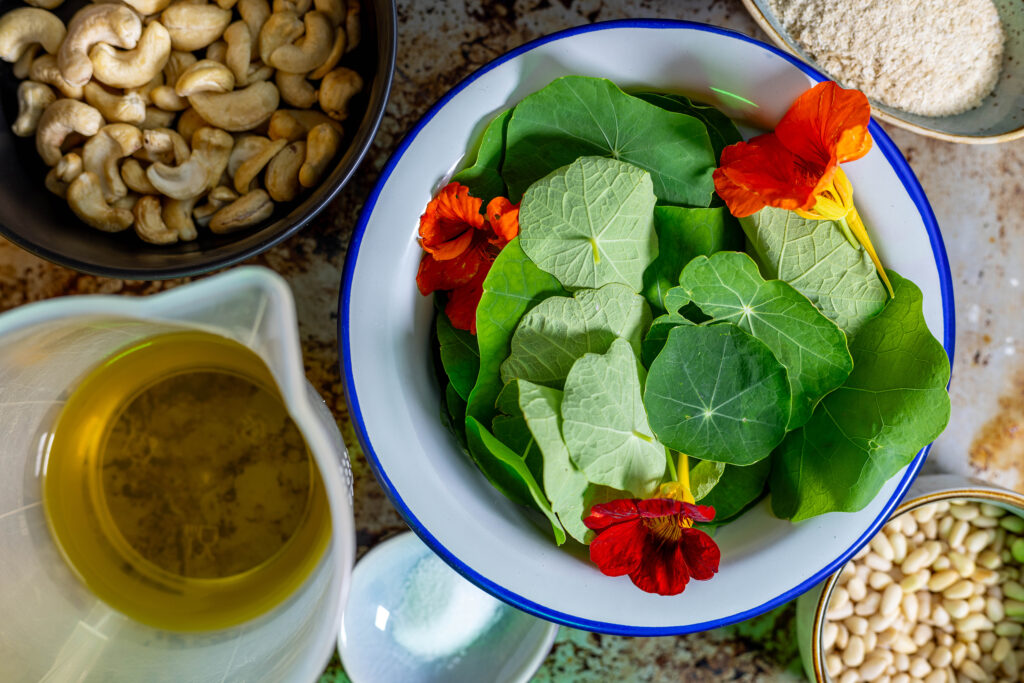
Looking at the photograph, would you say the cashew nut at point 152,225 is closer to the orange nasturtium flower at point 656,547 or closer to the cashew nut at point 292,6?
the cashew nut at point 292,6

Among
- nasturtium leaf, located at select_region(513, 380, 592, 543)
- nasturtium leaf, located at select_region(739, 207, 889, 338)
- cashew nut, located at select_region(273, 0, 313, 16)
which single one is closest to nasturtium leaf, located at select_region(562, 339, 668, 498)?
nasturtium leaf, located at select_region(513, 380, 592, 543)

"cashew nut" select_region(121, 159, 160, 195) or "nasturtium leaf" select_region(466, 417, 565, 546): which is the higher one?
"cashew nut" select_region(121, 159, 160, 195)

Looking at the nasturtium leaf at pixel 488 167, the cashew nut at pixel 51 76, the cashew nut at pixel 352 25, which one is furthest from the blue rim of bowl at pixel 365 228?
the cashew nut at pixel 51 76

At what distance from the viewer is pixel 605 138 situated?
0.51m

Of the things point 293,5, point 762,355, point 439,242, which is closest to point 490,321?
point 439,242

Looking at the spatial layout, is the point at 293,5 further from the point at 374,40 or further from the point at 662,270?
the point at 662,270

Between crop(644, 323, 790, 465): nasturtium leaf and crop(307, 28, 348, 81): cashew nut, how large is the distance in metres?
0.32

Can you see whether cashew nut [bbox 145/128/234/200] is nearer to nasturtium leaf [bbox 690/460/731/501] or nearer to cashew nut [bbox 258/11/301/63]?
cashew nut [bbox 258/11/301/63]

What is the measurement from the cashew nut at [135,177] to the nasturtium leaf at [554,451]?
32 cm

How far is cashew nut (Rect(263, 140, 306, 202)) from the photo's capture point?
1.83 ft

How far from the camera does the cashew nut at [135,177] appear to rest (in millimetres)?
567

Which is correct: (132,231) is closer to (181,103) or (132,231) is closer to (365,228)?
(181,103)

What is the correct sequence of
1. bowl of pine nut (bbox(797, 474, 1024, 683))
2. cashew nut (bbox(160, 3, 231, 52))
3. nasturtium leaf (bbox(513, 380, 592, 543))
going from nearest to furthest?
nasturtium leaf (bbox(513, 380, 592, 543)) → cashew nut (bbox(160, 3, 231, 52)) → bowl of pine nut (bbox(797, 474, 1024, 683))

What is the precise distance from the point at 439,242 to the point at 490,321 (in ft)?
0.20
